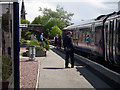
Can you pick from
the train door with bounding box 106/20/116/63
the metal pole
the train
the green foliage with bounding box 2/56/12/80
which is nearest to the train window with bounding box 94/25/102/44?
the train

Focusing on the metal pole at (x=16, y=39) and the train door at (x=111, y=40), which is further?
the train door at (x=111, y=40)

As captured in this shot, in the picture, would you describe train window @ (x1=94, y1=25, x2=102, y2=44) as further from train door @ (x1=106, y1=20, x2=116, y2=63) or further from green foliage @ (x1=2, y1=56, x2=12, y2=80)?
green foliage @ (x1=2, y1=56, x2=12, y2=80)

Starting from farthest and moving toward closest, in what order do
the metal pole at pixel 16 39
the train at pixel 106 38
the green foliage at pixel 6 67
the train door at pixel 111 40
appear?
1. the train door at pixel 111 40
2. the train at pixel 106 38
3. the green foliage at pixel 6 67
4. the metal pole at pixel 16 39

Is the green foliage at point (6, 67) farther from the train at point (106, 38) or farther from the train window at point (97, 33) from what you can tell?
the train window at point (97, 33)

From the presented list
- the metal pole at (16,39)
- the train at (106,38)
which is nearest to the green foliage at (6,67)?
the metal pole at (16,39)

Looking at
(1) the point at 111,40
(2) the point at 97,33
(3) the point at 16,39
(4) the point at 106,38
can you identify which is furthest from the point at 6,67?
(2) the point at 97,33

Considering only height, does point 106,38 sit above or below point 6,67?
above

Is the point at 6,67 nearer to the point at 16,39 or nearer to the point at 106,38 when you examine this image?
the point at 16,39

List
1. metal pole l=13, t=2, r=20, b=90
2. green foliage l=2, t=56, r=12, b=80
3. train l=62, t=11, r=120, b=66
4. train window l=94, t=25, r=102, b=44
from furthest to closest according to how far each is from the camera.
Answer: train window l=94, t=25, r=102, b=44 → train l=62, t=11, r=120, b=66 → green foliage l=2, t=56, r=12, b=80 → metal pole l=13, t=2, r=20, b=90

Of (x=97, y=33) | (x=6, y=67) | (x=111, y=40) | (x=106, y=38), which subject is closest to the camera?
(x=6, y=67)

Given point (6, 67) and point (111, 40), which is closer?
point (6, 67)

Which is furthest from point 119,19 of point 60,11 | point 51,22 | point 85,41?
point 60,11

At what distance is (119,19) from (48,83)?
5.14 m

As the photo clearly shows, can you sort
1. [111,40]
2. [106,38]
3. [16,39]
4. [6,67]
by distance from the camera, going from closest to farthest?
[16,39]
[6,67]
[111,40]
[106,38]
